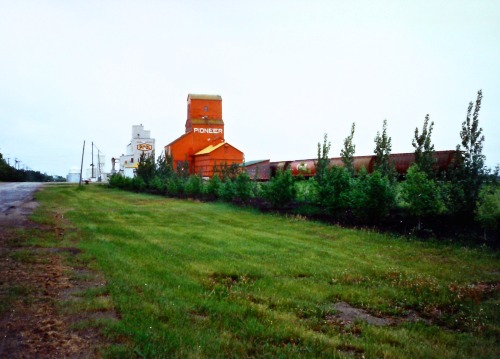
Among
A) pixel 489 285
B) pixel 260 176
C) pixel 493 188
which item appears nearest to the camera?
pixel 489 285

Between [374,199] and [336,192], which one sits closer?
[374,199]

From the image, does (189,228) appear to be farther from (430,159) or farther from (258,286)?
(430,159)

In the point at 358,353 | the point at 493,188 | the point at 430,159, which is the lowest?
the point at 358,353

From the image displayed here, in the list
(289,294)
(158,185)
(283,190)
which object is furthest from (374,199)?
(158,185)

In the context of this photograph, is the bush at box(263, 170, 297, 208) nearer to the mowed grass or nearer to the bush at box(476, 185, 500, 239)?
the mowed grass

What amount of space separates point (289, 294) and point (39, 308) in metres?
3.54

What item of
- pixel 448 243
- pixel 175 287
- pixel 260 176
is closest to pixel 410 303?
pixel 175 287

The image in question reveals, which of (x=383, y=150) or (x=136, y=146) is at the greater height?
(x=136, y=146)

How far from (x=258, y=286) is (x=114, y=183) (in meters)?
47.2

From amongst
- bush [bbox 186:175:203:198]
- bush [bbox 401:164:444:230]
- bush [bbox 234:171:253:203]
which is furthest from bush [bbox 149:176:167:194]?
bush [bbox 401:164:444:230]

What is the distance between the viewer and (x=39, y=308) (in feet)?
17.1

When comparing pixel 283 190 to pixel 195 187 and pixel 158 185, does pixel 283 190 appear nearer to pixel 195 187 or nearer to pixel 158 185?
pixel 195 187

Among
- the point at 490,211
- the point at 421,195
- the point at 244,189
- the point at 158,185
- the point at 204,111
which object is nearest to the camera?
the point at 490,211

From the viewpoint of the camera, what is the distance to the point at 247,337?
4.56 meters
